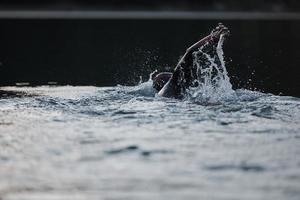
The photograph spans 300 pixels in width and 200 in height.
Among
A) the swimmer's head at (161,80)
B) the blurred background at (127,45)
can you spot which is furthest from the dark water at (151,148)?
the blurred background at (127,45)

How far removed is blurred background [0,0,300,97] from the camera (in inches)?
817

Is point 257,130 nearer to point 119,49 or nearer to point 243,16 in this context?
point 119,49

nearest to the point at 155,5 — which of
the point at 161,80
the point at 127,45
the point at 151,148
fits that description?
the point at 127,45

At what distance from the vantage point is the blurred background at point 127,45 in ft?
68.1

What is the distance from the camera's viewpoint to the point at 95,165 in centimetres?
906

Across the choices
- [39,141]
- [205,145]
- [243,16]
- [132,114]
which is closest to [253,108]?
[132,114]

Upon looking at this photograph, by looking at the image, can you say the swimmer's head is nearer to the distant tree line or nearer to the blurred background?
the blurred background

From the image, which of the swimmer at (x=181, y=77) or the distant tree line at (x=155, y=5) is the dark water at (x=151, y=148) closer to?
the swimmer at (x=181, y=77)

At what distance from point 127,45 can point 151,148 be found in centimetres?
2023

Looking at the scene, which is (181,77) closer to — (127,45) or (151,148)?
(151,148)

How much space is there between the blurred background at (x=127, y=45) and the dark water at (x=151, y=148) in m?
4.94

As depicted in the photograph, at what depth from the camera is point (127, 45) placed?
2992cm

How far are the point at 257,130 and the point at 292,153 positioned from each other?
1.42 metres

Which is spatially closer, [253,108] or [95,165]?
[95,165]
